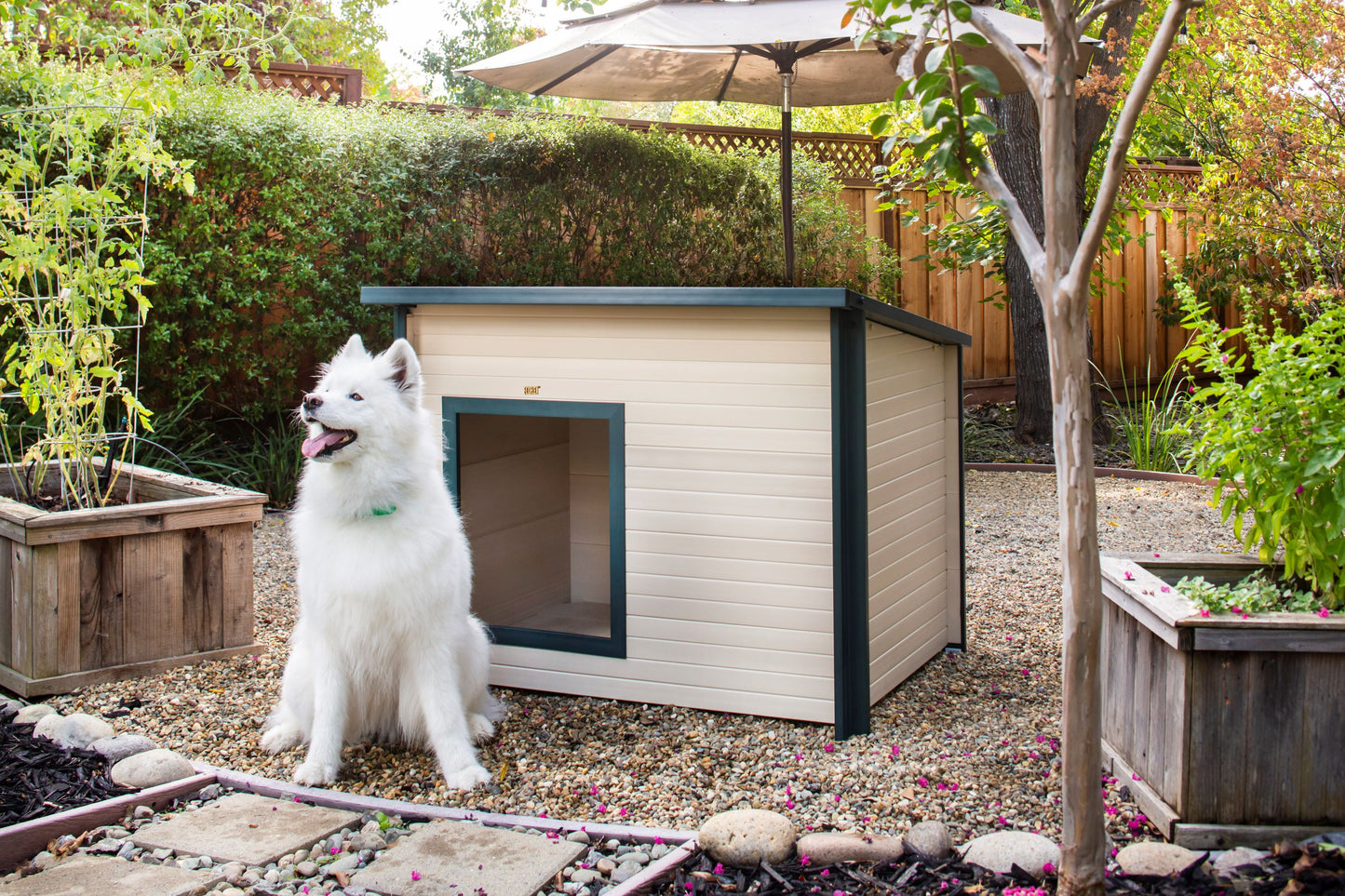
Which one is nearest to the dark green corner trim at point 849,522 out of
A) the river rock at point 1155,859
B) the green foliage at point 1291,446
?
the green foliage at point 1291,446

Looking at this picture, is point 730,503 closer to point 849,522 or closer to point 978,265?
point 849,522

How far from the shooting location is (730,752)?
3.36 m

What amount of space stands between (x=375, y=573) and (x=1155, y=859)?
6.92ft

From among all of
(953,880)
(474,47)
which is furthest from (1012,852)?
(474,47)

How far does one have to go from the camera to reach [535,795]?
305cm

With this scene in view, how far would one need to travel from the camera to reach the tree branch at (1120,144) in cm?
192

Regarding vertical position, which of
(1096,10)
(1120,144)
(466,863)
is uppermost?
(1096,10)

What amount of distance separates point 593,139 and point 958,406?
418 centimetres

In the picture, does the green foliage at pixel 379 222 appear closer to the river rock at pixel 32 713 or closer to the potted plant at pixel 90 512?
the potted plant at pixel 90 512

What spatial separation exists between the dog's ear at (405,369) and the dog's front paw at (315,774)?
1080mm

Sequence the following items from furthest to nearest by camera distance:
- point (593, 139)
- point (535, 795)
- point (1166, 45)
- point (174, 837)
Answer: point (593, 139) → point (535, 795) → point (174, 837) → point (1166, 45)

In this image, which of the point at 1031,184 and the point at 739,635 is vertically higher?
the point at 1031,184

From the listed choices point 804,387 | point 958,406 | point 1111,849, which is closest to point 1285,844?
point 1111,849

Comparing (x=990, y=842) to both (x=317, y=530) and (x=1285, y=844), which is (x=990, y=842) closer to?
(x=1285, y=844)
